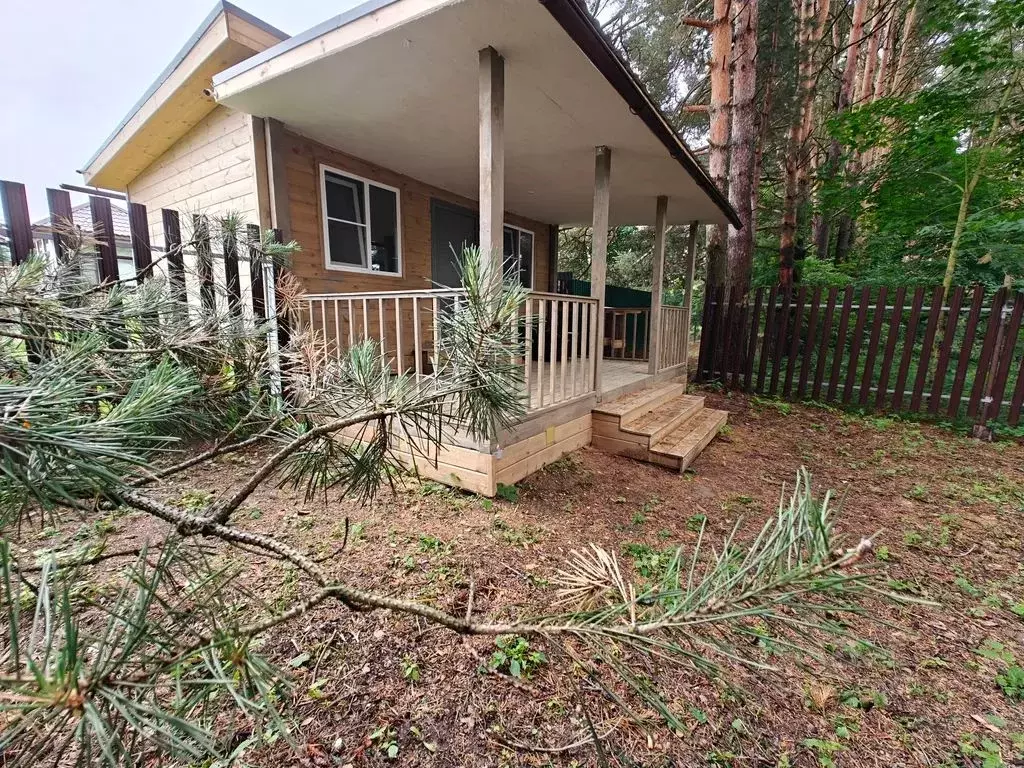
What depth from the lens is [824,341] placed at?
657 centimetres

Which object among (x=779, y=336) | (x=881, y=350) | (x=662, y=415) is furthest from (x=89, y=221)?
(x=881, y=350)

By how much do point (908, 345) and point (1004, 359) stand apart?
2.99 ft

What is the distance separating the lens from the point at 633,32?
9.84m

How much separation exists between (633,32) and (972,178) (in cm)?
756

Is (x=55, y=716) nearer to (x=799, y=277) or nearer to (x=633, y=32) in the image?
(x=799, y=277)

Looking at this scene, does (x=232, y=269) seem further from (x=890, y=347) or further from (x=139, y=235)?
(x=890, y=347)

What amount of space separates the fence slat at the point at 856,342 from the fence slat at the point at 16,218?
9.03 meters

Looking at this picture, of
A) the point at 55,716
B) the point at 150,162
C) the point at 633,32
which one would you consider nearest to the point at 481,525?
the point at 55,716

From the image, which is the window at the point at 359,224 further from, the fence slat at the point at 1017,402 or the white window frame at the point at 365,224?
the fence slat at the point at 1017,402

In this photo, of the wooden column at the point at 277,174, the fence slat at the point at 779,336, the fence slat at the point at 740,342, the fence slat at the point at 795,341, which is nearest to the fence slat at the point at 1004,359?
the fence slat at the point at 795,341

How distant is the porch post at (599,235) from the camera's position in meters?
4.21

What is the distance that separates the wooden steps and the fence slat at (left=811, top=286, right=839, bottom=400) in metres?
2.52

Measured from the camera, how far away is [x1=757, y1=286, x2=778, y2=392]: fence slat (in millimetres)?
6973

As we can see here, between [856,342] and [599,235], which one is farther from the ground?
[599,235]
